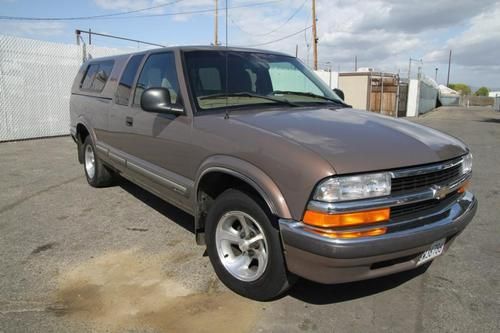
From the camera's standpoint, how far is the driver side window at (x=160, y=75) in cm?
387

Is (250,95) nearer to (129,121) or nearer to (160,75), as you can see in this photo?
(160,75)

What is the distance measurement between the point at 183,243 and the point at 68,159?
5729 millimetres

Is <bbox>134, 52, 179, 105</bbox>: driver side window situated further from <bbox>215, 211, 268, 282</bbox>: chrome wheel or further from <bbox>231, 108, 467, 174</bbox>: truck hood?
<bbox>215, 211, 268, 282</bbox>: chrome wheel

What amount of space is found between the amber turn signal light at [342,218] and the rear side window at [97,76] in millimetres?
4004

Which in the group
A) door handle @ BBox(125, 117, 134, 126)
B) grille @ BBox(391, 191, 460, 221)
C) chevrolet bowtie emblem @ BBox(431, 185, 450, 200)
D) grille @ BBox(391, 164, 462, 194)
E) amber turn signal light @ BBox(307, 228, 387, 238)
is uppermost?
door handle @ BBox(125, 117, 134, 126)

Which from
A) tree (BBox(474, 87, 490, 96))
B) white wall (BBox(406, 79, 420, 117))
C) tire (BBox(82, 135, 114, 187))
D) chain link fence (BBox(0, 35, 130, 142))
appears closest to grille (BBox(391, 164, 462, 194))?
tire (BBox(82, 135, 114, 187))

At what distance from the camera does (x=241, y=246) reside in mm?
3146

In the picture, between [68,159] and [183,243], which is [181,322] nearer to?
[183,243]

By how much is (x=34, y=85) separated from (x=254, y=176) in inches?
433

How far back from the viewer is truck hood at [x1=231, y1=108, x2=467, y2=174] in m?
2.59

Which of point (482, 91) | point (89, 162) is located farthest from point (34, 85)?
point (482, 91)

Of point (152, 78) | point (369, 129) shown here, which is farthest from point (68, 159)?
point (369, 129)

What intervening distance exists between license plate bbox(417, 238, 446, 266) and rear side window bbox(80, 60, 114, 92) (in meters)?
4.39

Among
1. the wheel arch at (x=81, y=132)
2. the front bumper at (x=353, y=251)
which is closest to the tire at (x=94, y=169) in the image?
the wheel arch at (x=81, y=132)
